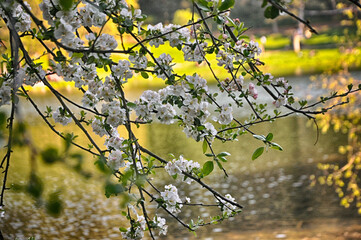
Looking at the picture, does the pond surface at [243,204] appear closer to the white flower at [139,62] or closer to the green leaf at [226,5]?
the white flower at [139,62]

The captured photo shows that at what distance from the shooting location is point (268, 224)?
604 centimetres

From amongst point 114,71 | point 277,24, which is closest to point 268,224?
point 114,71

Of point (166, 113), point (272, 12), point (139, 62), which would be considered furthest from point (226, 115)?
point (272, 12)

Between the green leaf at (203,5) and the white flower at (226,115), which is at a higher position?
the green leaf at (203,5)

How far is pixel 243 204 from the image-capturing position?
22.3ft

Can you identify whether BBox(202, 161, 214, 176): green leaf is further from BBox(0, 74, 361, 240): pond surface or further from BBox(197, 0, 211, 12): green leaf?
BBox(0, 74, 361, 240): pond surface

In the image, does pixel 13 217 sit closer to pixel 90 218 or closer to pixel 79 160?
pixel 90 218

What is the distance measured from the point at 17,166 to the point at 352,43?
5.75 meters

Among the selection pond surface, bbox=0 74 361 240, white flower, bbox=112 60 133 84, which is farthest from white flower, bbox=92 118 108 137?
pond surface, bbox=0 74 361 240

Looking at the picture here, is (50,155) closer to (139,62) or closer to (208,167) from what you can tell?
(208,167)

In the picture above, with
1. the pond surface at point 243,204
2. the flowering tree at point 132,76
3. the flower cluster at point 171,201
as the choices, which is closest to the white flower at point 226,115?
the flowering tree at point 132,76

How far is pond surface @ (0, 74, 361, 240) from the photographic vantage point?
19.4ft

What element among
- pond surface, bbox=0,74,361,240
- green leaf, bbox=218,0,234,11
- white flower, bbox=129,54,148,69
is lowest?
green leaf, bbox=218,0,234,11

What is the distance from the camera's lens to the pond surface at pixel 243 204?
5906 mm
